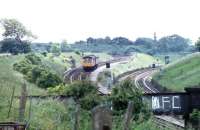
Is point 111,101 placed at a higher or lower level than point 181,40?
lower

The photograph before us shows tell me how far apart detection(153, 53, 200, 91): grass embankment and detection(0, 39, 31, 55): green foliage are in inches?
955

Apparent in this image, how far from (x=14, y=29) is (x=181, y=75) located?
3318 centimetres

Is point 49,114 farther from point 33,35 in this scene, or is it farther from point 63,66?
point 33,35

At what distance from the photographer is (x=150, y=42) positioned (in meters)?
140

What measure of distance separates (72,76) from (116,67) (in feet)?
50.3

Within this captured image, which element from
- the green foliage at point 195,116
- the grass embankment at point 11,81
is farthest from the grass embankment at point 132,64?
the green foliage at point 195,116

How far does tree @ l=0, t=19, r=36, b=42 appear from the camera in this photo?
8212cm

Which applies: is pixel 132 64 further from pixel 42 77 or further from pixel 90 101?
pixel 90 101

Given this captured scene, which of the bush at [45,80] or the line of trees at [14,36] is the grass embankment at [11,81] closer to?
the bush at [45,80]

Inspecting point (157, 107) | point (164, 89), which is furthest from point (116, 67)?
point (157, 107)

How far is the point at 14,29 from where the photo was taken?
83.2 m

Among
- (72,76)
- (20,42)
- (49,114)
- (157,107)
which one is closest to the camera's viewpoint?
(49,114)

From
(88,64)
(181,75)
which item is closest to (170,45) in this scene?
(88,64)

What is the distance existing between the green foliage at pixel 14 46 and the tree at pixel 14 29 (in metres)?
1.30
